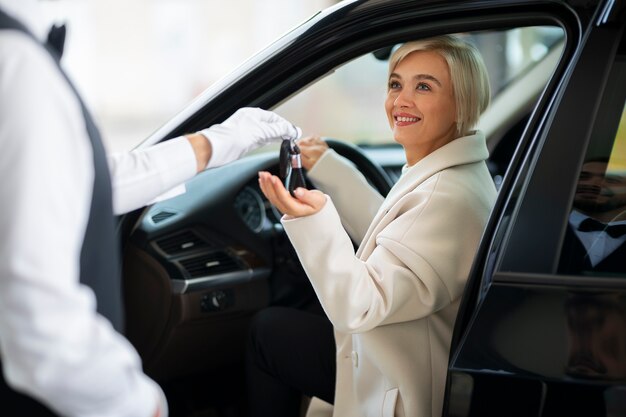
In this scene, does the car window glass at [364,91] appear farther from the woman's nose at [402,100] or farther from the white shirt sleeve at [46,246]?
the white shirt sleeve at [46,246]

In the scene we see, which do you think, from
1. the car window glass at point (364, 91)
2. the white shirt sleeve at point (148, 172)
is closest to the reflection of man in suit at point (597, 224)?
the white shirt sleeve at point (148, 172)

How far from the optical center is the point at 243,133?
5.27 feet

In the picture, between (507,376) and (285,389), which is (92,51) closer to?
(285,389)

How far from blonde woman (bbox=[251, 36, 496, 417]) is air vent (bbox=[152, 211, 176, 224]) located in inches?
23.9

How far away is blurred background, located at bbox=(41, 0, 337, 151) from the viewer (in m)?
11.9

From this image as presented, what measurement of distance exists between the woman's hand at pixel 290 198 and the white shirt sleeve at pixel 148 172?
0.18 metres

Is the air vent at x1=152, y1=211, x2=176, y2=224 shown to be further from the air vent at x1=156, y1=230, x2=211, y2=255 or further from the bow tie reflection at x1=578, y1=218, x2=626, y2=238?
the bow tie reflection at x1=578, y1=218, x2=626, y2=238

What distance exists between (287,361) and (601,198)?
3.12 ft

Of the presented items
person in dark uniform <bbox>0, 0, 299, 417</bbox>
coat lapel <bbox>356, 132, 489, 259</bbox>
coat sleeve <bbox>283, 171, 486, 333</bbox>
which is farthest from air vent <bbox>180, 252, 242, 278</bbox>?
person in dark uniform <bbox>0, 0, 299, 417</bbox>

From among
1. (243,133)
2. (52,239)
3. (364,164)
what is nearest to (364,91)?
(364,164)

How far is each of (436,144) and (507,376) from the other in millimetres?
661

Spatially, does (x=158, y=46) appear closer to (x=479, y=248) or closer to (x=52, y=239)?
(x=479, y=248)

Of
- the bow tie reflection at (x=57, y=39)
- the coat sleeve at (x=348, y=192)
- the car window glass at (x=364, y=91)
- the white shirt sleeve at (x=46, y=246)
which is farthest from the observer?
the car window glass at (x=364, y=91)

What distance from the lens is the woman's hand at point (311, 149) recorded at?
7.64 feet
